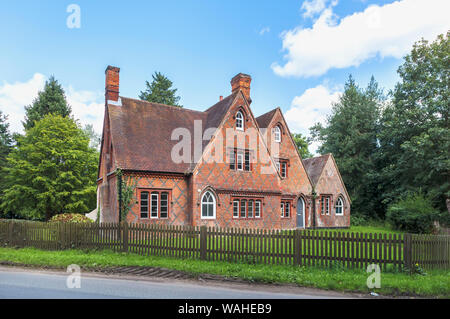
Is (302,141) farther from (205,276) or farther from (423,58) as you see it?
(205,276)

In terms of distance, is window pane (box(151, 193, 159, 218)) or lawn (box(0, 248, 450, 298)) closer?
lawn (box(0, 248, 450, 298))

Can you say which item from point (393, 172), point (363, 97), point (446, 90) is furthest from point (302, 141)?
point (446, 90)

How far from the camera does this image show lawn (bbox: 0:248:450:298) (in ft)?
26.9

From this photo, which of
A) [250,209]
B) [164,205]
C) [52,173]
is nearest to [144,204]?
[164,205]

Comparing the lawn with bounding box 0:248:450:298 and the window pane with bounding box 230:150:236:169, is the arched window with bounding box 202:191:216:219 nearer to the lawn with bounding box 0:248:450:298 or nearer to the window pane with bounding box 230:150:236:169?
the window pane with bounding box 230:150:236:169

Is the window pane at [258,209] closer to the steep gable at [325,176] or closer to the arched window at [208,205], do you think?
the arched window at [208,205]

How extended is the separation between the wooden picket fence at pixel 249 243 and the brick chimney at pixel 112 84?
1010 centimetres

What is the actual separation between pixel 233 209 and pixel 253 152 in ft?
14.4

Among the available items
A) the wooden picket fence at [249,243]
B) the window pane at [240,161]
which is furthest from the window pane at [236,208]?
the wooden picket fence at [249,243]

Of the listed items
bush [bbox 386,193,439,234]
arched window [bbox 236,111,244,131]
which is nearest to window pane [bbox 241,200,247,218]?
arched window [bbox 236,111,244,131]

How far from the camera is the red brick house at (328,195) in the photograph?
28516 millimetres

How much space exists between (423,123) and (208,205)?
2194 centimetres

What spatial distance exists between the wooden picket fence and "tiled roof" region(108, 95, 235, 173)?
5.49 metres
